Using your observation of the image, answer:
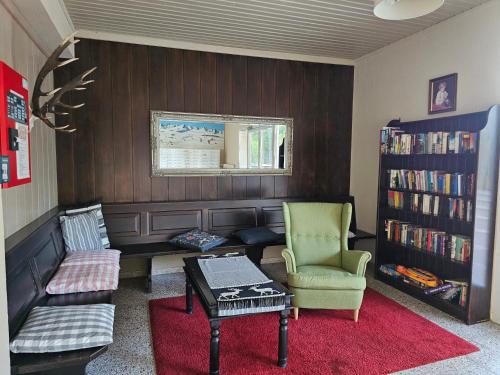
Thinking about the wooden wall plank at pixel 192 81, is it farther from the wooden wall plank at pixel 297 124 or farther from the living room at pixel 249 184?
the wooden wall plank at pixel 297 124

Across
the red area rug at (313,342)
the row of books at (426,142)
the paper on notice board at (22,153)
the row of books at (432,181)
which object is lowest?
the red area rug at (313,342)

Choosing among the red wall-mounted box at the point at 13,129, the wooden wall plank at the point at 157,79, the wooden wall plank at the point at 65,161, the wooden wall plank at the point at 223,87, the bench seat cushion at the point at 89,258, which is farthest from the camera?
the wooden wall plank at the point at 223,87

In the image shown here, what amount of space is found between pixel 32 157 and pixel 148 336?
5.24 ft

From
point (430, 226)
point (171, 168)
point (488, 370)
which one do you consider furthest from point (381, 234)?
point (171, 168)

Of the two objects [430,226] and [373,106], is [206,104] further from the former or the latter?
[430,226]

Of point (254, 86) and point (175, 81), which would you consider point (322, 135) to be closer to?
point (254, 86)

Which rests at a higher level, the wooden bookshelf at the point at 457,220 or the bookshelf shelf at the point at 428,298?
the wooden bookshelf at the point at 457,220

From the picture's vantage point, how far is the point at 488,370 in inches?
87.6

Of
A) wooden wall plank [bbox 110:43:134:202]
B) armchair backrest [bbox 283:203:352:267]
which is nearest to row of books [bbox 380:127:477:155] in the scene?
armchair backrest [bbox 283:203:352:267]

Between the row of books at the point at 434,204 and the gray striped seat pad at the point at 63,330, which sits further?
the row of books at the point at 434,204

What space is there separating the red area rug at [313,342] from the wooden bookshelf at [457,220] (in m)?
0.43

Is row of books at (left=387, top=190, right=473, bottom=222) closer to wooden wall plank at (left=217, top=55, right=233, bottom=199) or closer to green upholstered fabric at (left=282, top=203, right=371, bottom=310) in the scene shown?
green upholstered fabric at (left=282, top=203, right=371, bottom=310)

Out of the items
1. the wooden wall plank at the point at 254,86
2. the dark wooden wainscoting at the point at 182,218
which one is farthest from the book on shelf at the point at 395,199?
the wooden wall plank at the point at 254,86

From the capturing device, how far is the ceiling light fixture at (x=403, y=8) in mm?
1710
